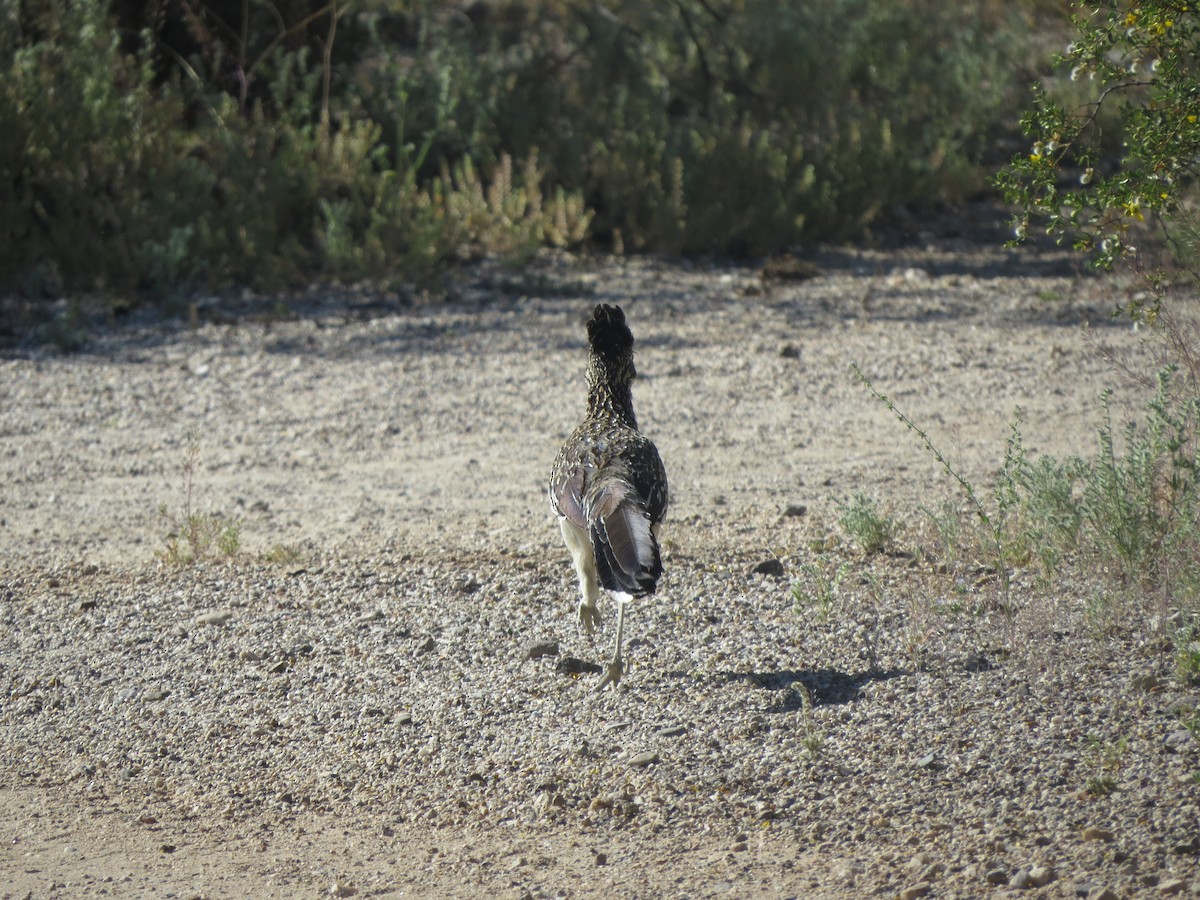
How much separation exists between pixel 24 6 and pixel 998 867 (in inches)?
474

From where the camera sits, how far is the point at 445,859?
14.3 ft

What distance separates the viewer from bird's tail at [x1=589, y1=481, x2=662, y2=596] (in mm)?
4613

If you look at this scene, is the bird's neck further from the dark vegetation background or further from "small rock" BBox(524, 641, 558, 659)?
the dark vegetation background

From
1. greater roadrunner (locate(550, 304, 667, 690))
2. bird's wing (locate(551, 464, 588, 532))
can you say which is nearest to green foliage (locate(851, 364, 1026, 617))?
greater roadrunner (locate(550, 304, 667, 690))

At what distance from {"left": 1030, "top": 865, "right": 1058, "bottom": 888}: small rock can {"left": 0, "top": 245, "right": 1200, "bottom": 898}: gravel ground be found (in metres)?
0.02

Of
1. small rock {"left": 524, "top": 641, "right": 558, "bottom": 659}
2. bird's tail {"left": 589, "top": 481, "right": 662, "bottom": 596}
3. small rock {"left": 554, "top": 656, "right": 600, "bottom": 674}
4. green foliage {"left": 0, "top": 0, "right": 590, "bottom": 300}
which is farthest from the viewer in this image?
green foliage {"left": 0, "top": 0, "right": 590, "bottom": 300}

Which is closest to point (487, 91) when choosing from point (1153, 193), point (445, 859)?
point (1153, 193)

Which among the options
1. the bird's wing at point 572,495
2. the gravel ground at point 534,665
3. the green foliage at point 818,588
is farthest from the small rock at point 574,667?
the green foliage at point 818,588

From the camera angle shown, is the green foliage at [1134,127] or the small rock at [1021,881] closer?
the small rock at [1021,881]

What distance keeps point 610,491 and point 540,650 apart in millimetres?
879

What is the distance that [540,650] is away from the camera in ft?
18.6

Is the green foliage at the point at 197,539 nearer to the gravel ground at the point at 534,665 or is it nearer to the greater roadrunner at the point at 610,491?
the gravel ground at the point at 534,665

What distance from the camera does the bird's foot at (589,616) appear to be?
5566mm

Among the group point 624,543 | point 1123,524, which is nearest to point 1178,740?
point 1123,524
